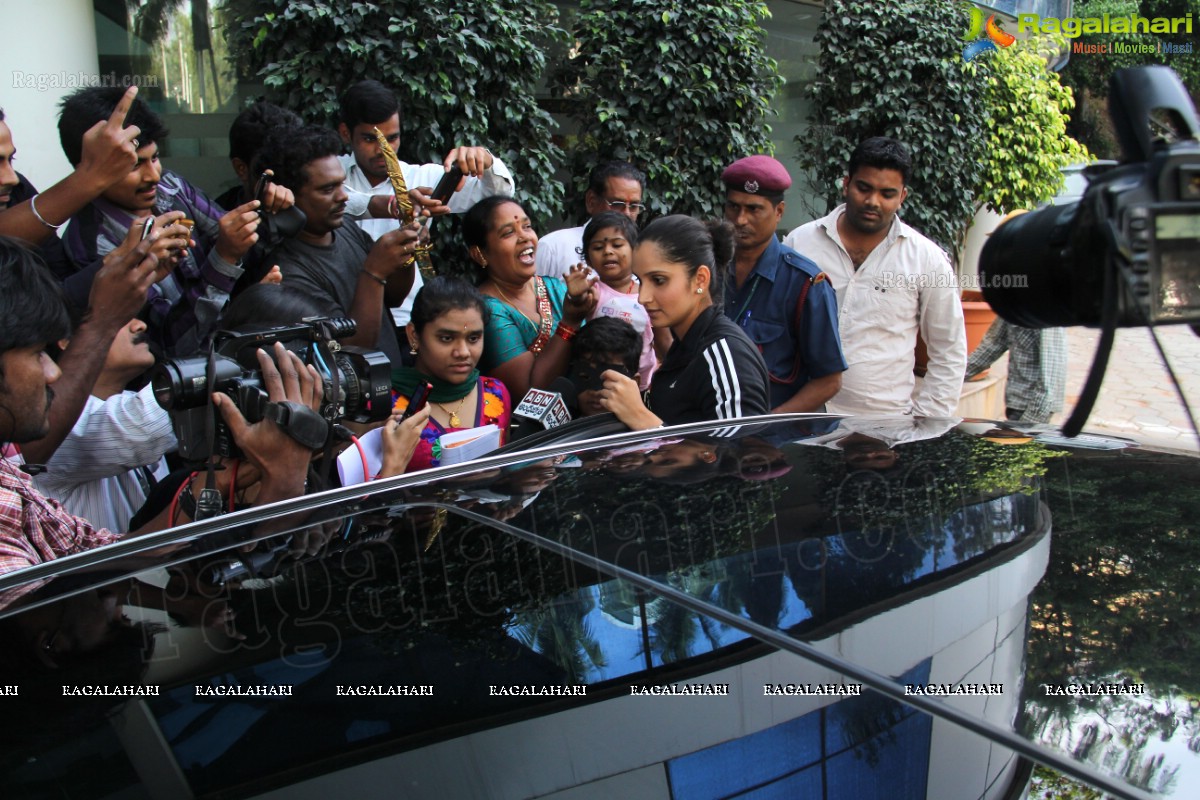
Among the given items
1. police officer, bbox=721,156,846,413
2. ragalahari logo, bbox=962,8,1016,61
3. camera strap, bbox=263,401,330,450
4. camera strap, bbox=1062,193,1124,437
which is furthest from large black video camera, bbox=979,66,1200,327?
ragalahari logo, bbox=962,8,1016,61

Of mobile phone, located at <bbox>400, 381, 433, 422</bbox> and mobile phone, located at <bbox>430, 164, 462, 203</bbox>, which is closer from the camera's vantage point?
mobile phone, located at <bbox>400, 381, 433, 422</bbox>

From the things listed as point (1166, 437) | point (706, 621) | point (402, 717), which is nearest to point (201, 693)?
point (402, 717)

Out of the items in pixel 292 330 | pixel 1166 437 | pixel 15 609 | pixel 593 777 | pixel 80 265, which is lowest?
pixel 1166 437

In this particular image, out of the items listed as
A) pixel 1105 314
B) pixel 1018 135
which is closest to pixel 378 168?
pixel 1105 314

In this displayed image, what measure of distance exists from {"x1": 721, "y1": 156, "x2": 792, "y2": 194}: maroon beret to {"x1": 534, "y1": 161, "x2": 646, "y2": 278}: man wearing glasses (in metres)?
0.65

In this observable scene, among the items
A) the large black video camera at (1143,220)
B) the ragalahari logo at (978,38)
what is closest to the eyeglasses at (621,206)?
the large black video camera at (1143,220)

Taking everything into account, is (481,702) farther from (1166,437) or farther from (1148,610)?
(1166,437)

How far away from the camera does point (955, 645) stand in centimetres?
119

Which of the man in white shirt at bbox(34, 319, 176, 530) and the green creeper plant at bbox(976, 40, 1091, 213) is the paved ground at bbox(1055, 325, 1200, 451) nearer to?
the green creeper plant at bbox(976, 40, 1091, 213)

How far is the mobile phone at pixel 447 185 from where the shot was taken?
3.53 metres

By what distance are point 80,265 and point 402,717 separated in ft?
7.70

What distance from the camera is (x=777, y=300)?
3.56 metres

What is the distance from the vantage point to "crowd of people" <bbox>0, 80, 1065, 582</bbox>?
7.00 ft

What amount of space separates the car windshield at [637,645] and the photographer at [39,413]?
37 cm
